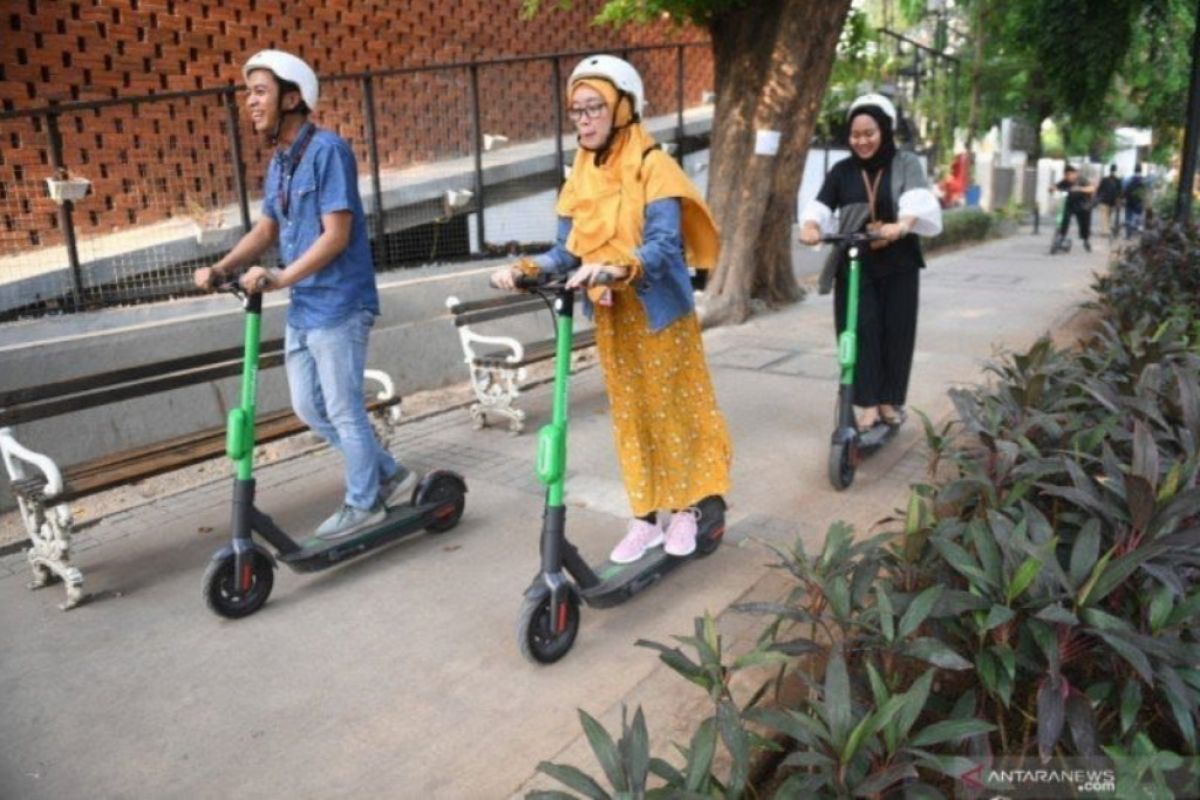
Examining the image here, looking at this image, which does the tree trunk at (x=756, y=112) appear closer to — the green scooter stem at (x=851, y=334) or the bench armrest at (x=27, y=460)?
the green scooter stem at (x=851, y=334)

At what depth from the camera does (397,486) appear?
405cm

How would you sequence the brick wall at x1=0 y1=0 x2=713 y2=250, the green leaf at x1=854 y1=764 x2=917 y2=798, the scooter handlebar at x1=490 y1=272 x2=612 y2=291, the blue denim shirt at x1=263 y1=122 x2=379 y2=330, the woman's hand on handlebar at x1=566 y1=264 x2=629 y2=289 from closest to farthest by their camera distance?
the green leaf at x1=854 y1=764 x2=917 y2=798
the woman's hand on handlebar at x1=566 y1=264 x2=629 y2=289
the scooter handlebar at x1=490 y1=272 x2=612 y2=291
the blue denim shirt at x1=263 y1=122 x2=379 y2=330
the brick wall at x1=0 y1=0 x2=713 y2=250

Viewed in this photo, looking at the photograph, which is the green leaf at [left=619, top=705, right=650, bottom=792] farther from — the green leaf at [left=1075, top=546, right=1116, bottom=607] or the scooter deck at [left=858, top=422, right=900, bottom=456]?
Result: the scooter deck at [left=858, top=422, right=900, bottom=456]

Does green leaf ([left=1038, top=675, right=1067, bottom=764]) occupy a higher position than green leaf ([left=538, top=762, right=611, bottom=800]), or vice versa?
green leaf ([left=1038, top=675, right=1067, bottom=764])

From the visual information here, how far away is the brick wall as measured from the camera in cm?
670

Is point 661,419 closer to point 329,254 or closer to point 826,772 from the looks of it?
point 329,254

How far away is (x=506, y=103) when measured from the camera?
34.2ft

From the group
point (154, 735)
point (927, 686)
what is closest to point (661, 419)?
point (927, 686)

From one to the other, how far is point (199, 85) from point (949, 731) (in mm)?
9103

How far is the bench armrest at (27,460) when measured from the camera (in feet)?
11.8

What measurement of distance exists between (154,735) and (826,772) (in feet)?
6.60

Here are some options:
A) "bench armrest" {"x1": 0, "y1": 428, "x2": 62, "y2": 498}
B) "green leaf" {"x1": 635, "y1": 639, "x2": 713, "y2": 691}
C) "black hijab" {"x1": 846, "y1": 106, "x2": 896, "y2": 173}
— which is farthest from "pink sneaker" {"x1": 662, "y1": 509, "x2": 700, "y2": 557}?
"bench armrest" {"x1": 0, "y1": 428, "x2": 62, "y2": 498}

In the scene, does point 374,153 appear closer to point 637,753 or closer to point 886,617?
point 886,617

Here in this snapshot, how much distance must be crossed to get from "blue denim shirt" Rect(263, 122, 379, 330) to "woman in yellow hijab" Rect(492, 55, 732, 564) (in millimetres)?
834
